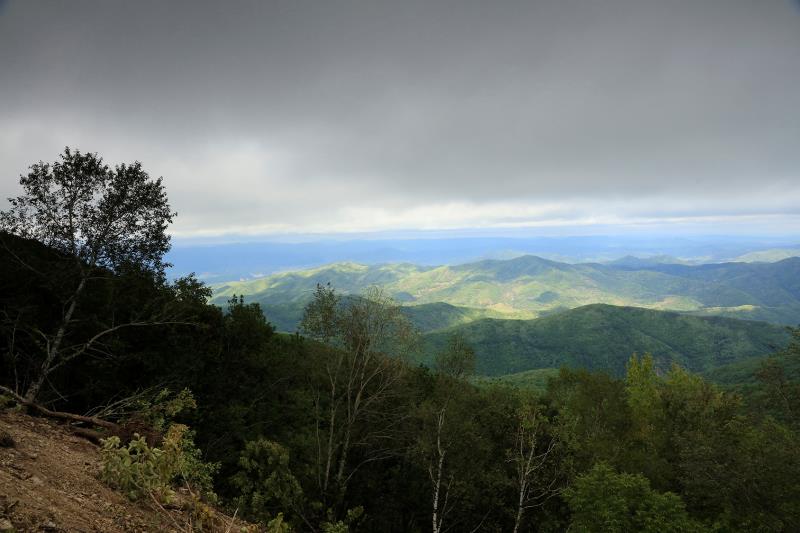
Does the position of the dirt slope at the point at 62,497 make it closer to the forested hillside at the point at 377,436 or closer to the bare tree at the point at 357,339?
the forested hillside at the point at 377,436

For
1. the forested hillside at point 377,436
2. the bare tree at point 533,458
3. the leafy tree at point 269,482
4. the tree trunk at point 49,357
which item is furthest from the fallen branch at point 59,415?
the bare tree at point 533,458

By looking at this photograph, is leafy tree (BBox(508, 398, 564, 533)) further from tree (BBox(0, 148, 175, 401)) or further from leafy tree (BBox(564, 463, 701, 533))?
tree (BBox(0, 148, 175, 401))

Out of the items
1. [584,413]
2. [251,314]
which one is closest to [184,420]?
[251,314]

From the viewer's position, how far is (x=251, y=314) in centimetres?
3606

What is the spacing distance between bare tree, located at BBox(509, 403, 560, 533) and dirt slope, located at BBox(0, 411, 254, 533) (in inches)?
963

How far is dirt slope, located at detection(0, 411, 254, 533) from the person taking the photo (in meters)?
6.08

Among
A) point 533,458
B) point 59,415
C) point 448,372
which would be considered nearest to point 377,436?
point 448,372

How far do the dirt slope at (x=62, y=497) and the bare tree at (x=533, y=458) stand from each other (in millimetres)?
24452

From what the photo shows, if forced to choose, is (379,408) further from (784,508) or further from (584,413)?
(584,413)

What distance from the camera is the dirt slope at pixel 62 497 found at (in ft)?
20.0

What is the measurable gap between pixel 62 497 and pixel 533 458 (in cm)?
2915

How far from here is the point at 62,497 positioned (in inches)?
277

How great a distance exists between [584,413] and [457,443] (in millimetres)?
38754

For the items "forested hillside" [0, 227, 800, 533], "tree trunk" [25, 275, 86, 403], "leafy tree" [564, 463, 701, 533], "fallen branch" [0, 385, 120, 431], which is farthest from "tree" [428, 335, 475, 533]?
"tree trunk" [25, 275, 86, 403]
